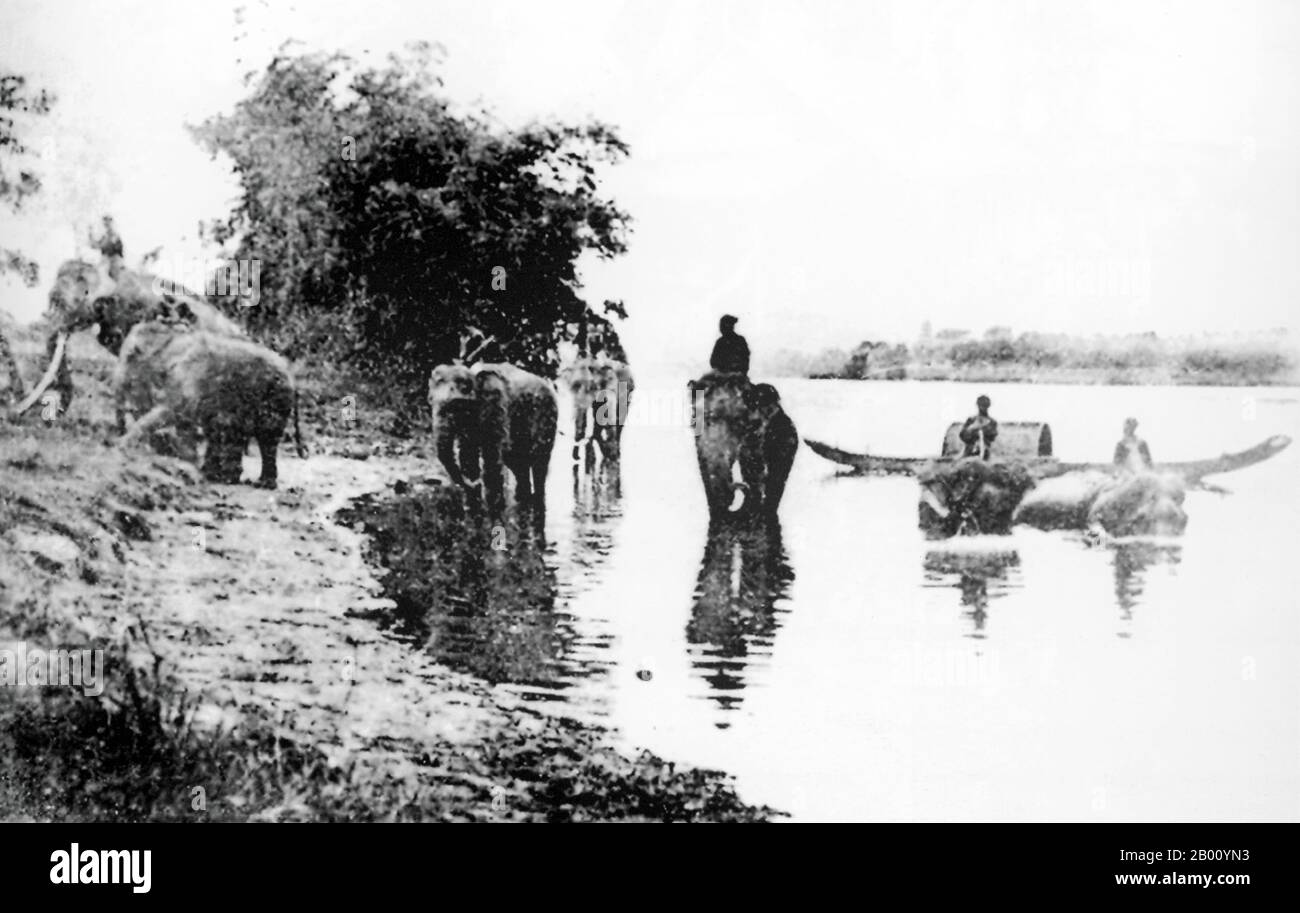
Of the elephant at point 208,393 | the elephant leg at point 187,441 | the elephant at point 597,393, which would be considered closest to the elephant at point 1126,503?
the elephant at point 597,393

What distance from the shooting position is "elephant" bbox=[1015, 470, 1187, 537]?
13.1 feet

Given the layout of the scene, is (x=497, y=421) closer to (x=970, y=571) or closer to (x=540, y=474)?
(x=540, y=474)

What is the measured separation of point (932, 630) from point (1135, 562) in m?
0.69

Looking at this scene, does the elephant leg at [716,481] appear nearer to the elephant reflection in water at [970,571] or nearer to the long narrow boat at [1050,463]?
the long narrow boat at [1050,463]

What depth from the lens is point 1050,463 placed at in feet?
13.2

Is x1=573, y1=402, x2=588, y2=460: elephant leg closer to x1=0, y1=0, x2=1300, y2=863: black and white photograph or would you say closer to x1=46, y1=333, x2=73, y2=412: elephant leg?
x1=0, y1=0, x2=1300, y2=863: black and white photograph

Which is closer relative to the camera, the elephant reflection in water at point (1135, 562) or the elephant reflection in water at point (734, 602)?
the elephant reflection in water at point (734, 602)

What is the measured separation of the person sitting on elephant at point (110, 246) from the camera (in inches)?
156

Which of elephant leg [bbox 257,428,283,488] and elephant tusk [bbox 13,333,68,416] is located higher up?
elephant tusk [bbox 13,333,68,416]

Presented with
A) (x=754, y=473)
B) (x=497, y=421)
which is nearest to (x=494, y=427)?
(x=497, y=421)

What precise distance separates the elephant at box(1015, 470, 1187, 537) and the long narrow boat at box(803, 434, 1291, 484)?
0.02 m

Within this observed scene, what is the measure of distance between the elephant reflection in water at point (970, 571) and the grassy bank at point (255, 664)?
0.93 m

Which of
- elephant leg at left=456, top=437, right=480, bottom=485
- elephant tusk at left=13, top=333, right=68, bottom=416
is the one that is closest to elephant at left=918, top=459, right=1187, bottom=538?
elephant leg at left=456, top=437, right=480, bottom=485
